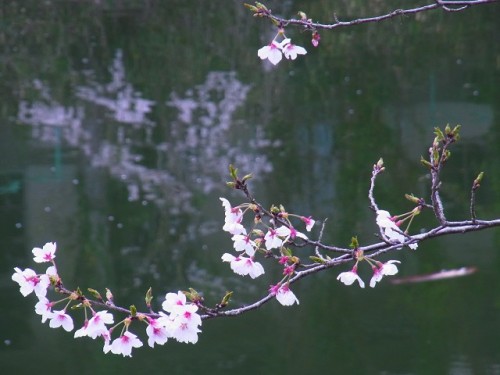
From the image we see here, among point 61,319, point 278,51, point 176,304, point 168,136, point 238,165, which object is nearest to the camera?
point 176,304

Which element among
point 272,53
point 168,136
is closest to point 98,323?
point 272,53

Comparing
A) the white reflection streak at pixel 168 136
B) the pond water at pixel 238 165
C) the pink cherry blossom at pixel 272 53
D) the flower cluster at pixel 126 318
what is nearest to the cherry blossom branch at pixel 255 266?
the flower cluster at pixel 126 318

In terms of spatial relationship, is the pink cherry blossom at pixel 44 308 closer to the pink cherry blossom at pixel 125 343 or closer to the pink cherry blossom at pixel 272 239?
the pink cherry blossom at pixel 125 343

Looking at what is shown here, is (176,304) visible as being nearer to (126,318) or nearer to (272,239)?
(126,318)

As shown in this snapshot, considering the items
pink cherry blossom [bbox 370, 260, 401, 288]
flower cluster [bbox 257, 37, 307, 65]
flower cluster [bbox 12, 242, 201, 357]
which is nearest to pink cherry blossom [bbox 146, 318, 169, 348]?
flower cluster [bbox 12, 242, 201, 357]

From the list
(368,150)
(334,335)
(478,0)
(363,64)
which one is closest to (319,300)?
(334,335)

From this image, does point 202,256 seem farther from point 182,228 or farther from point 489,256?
point 489,256

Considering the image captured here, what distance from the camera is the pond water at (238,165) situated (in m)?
3.48

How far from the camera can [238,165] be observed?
5.40 metres

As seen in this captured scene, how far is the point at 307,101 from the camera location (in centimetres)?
641

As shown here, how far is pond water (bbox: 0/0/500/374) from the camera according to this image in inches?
137

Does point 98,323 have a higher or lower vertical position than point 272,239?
lower

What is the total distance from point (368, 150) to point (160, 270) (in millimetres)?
1828

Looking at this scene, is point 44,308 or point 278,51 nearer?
point 44,308
